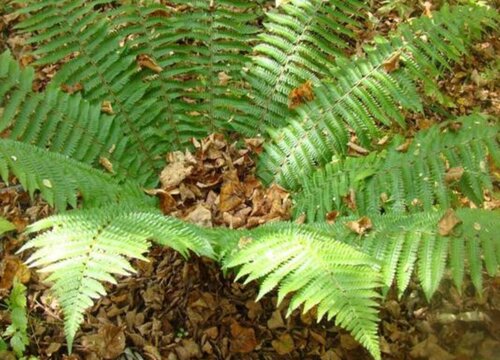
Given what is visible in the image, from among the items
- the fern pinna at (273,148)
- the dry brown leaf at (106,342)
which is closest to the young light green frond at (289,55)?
the fern pinna at (273,148)

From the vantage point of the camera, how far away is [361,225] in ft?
8.05

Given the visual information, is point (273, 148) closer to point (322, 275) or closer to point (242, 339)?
point (242, 339)

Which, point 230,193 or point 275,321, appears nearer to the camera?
point 275,321

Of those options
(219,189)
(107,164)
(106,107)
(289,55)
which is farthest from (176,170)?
(289,55)

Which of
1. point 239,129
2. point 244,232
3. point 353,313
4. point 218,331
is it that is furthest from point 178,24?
point 353,313

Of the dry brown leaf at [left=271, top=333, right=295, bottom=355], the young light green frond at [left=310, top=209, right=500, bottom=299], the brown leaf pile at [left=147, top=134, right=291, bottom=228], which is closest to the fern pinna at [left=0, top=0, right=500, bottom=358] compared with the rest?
the young light green frond at [left=310, top=209, right=500, bottom=299]

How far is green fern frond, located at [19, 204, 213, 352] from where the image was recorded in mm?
1845

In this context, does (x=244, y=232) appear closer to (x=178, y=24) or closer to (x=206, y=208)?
(x=206, y=208)

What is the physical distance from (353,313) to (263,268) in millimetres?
358

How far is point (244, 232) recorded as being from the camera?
252 centimetres

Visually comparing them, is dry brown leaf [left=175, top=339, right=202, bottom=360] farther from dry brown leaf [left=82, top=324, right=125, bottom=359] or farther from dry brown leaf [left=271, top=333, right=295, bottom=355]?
dry brown leaf [left=271, top=333, right=295, bottom=355]

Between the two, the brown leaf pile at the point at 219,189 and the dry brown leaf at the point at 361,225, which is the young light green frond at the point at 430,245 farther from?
the brown leaf pile at the point at 219,189

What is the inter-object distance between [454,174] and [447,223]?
0.50 m

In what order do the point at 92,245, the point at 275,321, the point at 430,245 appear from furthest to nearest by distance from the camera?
the point at 275,321 → the point at 430,245 → the point at 92,245
